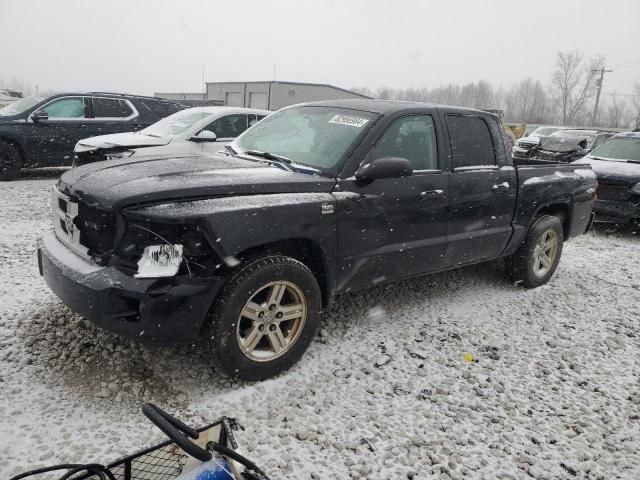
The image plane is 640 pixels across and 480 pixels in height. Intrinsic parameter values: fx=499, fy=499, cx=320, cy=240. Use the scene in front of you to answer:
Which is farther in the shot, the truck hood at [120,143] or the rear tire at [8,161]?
the rear tire at [8,161]

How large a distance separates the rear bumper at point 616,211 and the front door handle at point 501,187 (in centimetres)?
453

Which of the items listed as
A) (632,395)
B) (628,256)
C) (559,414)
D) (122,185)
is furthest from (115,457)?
(628,256)

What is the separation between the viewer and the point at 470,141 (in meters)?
4.35

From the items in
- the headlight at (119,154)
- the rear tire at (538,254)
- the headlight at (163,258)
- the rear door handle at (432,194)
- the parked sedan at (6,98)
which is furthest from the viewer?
the parked sedan at (6,98)

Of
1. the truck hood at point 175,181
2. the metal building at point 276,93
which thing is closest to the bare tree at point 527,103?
the metal building at point 276,93

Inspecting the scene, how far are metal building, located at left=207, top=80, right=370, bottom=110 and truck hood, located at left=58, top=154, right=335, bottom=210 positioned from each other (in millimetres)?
25809

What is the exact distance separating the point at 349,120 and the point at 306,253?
1.15 metres

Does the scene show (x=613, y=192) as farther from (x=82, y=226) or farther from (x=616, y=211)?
(x=82, y=226)

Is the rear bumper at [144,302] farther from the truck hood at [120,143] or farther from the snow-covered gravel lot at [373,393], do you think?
the truck hood at [120,143]

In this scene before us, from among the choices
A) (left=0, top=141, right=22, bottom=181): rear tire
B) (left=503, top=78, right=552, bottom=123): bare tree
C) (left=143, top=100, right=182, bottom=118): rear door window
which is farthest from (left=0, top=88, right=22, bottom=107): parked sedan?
(left=503, top=78, right=552, bottom=123): bare tree

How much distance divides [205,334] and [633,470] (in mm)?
2414

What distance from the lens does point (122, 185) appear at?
288 cm

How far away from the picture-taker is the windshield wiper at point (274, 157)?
140 inches

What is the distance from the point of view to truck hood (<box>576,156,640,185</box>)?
791 centimetres
